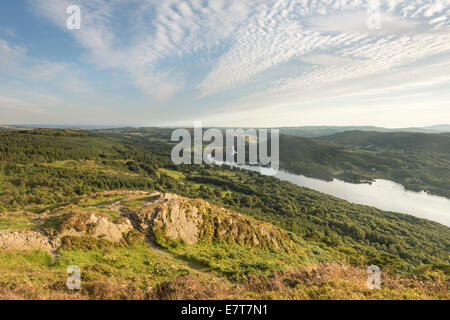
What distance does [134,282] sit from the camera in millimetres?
9461

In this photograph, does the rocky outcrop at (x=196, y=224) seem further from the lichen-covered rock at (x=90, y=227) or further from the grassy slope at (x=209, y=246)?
the lichen-covered rock at (x=90, y=227)

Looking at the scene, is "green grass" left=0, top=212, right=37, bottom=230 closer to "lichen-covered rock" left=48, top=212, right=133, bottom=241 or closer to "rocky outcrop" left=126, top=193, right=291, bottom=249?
"lichen-covered rock" left=48, top=212, right=133, bottom=241

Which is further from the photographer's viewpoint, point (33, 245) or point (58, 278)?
point (33, 245)

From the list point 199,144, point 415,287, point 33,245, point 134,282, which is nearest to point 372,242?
point 415,287

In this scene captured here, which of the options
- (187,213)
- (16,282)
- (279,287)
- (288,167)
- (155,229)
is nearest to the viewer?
(16,282)

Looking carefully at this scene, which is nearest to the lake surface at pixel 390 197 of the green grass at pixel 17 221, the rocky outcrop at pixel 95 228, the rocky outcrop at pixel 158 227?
the rocky outcrop at pixel 158 227

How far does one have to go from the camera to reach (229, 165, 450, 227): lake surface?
7756 centimetres

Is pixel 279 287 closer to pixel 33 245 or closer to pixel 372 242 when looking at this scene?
pixel 33 245

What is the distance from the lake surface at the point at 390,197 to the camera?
254ft

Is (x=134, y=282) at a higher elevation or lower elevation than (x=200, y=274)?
higher

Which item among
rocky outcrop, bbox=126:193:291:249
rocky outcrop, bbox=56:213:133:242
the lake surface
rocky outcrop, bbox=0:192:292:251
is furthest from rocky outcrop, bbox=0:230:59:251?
the lake surface

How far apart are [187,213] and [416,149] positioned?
23773 centimetres
